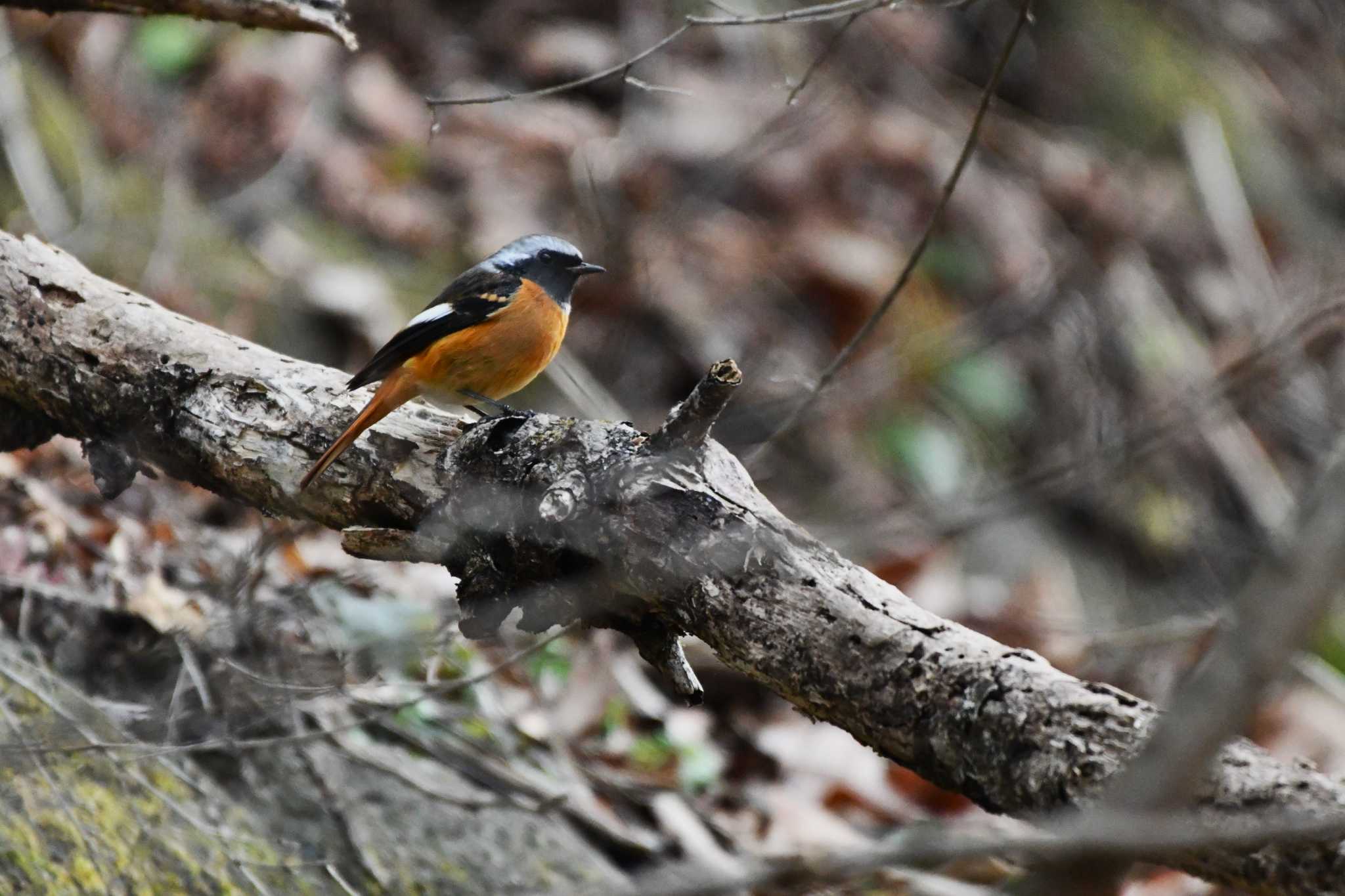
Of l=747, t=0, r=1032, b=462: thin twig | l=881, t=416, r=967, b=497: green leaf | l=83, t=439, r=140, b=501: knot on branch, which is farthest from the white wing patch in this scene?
l=881, t=416, r=967, b=497: green leaf

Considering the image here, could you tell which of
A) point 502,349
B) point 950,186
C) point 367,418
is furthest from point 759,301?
point 367,418

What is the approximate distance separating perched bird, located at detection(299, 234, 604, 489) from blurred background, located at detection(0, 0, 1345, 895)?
1.71 feet

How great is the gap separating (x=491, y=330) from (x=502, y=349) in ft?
0.24

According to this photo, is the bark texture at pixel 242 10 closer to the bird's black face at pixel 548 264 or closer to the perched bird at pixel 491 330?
the perched bird at pixel 491 330

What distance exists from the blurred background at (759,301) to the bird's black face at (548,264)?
0.37 metres

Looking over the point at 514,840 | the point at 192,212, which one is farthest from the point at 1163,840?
the point at 192,212

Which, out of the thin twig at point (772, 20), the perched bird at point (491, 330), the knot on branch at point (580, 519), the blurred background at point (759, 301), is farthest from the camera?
the blurred background at point (759, 301)

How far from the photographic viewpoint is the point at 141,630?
391 cm

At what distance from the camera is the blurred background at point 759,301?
4.46 m

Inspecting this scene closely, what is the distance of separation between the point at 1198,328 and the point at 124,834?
28.6 feet

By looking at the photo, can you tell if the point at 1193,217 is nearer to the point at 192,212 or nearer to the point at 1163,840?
the point at 192,212

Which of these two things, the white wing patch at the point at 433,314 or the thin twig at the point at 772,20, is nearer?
the thin twig at the point at 772,20

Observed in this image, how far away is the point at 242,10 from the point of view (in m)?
3.54

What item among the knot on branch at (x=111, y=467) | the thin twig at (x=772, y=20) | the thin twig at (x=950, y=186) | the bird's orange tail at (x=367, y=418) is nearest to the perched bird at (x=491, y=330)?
the bird's orange tail at (x=367, y=418)
